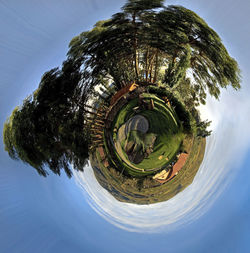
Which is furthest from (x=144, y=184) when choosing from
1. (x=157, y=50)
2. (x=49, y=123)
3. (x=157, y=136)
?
(x=157, y=50)

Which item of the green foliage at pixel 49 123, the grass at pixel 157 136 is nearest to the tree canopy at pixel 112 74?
the green foliage at pixel 49 123

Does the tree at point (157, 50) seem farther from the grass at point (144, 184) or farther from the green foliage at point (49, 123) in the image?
the grass at point (144, 184)

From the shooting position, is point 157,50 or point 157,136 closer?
point 157,50

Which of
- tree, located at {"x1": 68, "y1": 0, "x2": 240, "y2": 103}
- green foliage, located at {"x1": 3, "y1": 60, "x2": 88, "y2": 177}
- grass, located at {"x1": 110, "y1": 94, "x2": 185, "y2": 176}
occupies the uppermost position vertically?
tree, located at {"x1": 68, "y1": 0, "x2": 240, "y2": 103}

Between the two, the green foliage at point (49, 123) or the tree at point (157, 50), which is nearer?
the tree at point (157, 50)

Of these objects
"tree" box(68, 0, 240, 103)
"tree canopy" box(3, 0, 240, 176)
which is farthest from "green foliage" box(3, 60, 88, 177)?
"tree" box(68, 0, 240, 103)

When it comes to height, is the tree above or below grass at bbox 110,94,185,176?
above

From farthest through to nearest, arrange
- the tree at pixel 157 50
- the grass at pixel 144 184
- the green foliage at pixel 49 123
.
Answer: the grass at pixel 144 184 < the green foliage at pixel 49 123 < the tree at pixel 157 50

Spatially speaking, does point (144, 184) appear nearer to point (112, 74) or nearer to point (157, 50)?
point (112, 74)

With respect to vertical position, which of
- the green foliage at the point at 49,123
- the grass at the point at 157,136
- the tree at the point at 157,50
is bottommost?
the green foliage at the point at 49,123

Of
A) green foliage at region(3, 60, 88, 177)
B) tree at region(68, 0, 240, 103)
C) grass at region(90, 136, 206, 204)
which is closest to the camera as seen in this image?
tree at region(68, 0, 240, 103)

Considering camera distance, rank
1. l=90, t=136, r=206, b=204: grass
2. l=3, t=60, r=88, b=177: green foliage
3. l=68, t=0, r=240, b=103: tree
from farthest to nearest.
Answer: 1. l=90, t=136, r=206, b=204: grass
2. l=3, t=60, r=88, b=177: green foliage
3. l=68, t=0, r=240, b=103: tree

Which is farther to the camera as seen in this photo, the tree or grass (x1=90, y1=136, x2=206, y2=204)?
grass (x1=90, y1=136, x2=206, y2=204)

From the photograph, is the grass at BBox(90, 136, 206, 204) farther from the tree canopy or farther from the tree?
the tree
